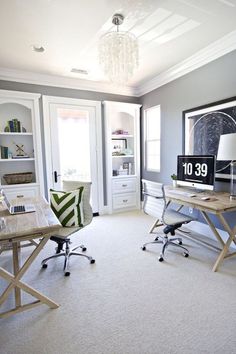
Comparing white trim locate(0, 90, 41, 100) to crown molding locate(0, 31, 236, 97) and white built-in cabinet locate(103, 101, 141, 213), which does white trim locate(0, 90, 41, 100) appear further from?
white built-in cabinet locate(103, 101, 141, 213)

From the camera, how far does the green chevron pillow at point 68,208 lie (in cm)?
243

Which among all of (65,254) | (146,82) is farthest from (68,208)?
(146,82)

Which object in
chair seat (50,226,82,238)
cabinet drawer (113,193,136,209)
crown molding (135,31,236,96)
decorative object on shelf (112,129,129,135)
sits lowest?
cabinet drawer (113,193,136,209)

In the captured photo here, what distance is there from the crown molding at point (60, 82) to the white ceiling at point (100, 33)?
0.05ft

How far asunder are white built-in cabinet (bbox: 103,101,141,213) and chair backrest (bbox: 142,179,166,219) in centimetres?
172

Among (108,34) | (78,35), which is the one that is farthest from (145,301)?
(78,35)

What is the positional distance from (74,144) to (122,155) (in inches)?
43.1

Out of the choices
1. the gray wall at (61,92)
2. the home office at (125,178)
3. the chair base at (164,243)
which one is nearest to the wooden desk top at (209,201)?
the home office at (125,178)

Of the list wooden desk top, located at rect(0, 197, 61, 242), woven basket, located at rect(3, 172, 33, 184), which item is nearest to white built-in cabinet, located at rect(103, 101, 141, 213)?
woven basket, located at rect(3, 172, 33, 184)

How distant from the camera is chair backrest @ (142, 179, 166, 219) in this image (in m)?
2.55

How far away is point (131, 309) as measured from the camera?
1741mm

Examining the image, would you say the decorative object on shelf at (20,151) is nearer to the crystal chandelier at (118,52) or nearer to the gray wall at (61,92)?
the gray wall at (61,92)

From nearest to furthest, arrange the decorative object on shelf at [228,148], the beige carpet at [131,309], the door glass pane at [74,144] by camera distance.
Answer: the beige carpet at [131,309] → the decorative object on shelf at [228,148] → the door glass pane at [74,144]

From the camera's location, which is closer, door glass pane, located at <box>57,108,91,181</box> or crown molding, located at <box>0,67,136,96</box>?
crown molding, located at <box>0,67,136,96</box>
